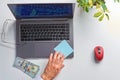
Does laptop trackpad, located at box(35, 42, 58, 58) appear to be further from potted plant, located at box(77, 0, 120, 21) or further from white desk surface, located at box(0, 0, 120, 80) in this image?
potted plant, located at box(77, 0, 120, 21)

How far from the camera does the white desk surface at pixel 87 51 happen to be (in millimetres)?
1498

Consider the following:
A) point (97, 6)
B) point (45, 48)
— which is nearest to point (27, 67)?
point (45, 48)

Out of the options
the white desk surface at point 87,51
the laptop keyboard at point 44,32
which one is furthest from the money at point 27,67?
the laptop keyboard at point 44,32

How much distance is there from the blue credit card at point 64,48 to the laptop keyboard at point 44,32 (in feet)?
0.12

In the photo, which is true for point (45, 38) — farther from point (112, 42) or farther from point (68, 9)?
point (112, 42)

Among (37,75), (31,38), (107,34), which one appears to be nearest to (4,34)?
(31,38)

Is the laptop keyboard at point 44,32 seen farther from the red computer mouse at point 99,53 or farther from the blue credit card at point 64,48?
the red computer mouse at point 99,53

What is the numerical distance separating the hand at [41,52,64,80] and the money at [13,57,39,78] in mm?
97

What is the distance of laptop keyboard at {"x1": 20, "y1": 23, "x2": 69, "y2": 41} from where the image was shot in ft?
4.91

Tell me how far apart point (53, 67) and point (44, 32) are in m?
0.24

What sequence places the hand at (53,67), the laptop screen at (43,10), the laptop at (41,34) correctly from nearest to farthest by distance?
the laptop screen at (43,10)
the hand at (53,67)
the laptop at (41,34)

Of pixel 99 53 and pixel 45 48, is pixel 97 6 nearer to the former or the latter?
Result: pixel 99 53

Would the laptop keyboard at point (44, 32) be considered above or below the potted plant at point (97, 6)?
below

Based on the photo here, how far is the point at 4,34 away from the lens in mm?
1532
